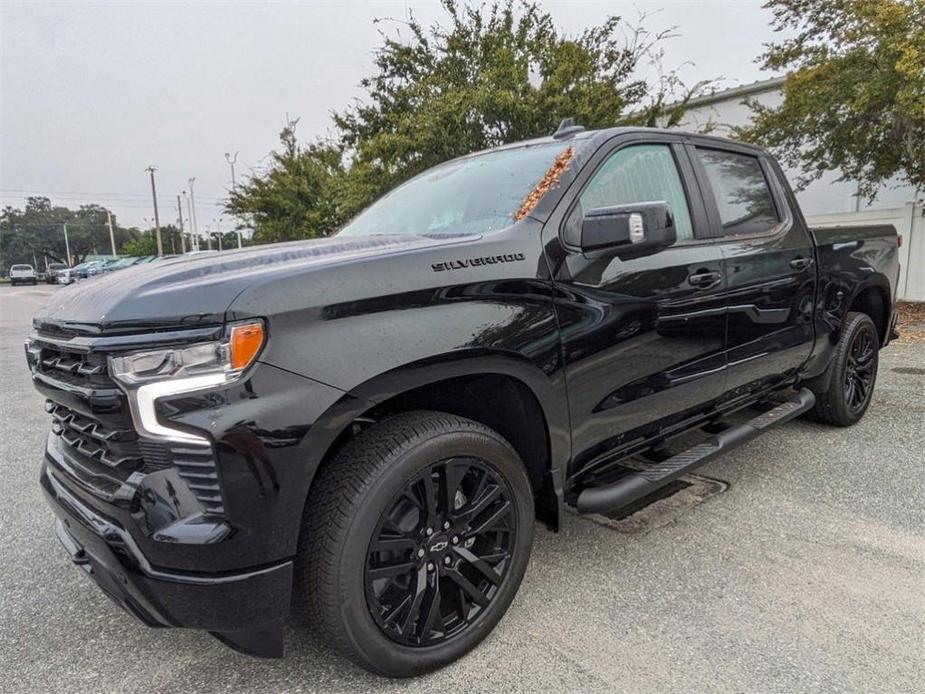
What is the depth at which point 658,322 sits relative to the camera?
253cm

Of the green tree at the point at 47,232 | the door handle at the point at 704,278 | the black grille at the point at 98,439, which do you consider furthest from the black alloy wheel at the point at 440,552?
the green tree at the point at 47,232

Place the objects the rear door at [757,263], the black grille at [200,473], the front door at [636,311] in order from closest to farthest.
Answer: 1. the black grille at [200,473]
2. the front door at [636,311]
3. the rear door at [757,263]

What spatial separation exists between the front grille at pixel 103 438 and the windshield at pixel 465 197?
129cm

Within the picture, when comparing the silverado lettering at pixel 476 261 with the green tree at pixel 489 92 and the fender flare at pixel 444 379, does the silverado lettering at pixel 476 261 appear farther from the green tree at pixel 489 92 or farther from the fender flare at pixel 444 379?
the green tree at pixel 489 92

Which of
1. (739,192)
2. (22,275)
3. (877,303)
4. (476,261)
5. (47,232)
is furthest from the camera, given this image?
(47,232)

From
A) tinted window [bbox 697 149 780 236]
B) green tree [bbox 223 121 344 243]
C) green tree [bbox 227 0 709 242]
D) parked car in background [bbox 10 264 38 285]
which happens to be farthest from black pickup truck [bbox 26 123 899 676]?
parked car in background [bbox 10 264 38 285]

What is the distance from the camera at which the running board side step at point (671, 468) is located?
2352mm

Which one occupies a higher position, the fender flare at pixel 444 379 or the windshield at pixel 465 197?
the windshield at pixel 465 197

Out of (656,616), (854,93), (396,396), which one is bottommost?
(656,616)

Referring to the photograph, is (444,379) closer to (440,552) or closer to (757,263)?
(440,552)

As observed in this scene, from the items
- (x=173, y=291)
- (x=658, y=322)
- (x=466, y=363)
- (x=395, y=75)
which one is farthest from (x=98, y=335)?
(x=395, y=75)

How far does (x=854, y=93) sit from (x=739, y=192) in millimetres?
8407

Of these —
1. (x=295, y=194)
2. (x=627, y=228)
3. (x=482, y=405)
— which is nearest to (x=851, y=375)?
(x=627, y=228)

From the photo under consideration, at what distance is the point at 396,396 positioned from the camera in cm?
190
